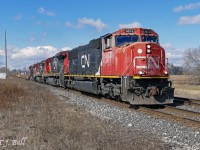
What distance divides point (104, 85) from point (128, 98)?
405cm

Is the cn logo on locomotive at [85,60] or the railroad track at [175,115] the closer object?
the railroad track at [175,115]

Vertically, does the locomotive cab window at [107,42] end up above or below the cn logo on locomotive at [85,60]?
above

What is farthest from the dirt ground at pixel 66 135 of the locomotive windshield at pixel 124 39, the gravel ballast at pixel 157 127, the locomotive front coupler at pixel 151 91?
the locomotive windshield at pixel 124 39

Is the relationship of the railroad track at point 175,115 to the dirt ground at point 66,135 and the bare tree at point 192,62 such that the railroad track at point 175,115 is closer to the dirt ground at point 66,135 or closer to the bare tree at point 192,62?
the dirt ground at point 66,135

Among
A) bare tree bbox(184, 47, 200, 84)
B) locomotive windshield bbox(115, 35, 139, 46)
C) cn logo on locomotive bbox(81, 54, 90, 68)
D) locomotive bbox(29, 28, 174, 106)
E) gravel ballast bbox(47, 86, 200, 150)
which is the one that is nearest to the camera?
gravel ballast bbox(47, 86, 200, 150)

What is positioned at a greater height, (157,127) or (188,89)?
(188,89)

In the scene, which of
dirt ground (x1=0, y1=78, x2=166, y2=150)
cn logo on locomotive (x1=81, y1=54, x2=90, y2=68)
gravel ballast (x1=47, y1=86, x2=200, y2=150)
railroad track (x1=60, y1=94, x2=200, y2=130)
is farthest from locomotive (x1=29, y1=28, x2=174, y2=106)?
dirt ground (x1=0, y1=78, x2=166, y2=150)

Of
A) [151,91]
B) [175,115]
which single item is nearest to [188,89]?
[151,91]

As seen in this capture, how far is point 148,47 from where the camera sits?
52.3ft

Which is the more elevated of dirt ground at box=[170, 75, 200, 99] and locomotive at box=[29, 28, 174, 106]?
locomotive at box=[29, 28, 174, 106]

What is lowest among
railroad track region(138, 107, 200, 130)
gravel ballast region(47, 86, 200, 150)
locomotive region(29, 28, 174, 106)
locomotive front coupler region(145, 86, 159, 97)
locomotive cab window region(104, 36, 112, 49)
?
gravel ballast region(47, 86, 200, 150)

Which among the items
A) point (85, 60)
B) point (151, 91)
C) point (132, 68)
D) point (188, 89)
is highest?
point (85, 60)

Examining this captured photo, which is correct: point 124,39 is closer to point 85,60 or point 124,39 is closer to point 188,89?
point 85,60

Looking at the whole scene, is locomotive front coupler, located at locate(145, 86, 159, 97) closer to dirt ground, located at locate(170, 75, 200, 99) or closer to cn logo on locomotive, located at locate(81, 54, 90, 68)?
cn logo on locomotive, located at locate(81, 54, 90, 68)
